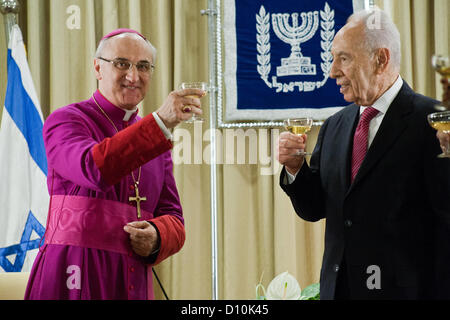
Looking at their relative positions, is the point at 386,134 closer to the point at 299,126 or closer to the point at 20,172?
the point at 299,126

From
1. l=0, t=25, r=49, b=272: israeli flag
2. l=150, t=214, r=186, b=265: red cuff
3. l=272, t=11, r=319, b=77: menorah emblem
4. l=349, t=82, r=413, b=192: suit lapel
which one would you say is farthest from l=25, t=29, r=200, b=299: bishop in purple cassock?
l=272, t=11, r=319, b=77: menorah emblem

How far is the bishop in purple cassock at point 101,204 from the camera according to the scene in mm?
1908

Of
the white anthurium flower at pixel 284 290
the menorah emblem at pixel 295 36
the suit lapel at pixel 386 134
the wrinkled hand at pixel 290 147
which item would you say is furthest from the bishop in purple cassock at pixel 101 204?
the menorah emblem at pixel 295 36

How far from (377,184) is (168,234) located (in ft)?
2.53

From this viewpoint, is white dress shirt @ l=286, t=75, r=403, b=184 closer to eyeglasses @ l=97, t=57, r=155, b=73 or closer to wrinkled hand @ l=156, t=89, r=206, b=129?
wrinkled hand @ l=156, t=89, r=206, b=129

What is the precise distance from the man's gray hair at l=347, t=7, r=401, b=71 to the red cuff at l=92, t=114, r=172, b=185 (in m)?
0.87

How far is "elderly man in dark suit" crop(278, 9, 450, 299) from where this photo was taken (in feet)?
6.42

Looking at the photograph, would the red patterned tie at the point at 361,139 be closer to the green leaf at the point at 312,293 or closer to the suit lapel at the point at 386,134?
the suit lapel at the point at 386,134

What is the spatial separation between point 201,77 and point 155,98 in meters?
0.33

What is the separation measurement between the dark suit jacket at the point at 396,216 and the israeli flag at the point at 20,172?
1.82 m

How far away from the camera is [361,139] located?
2.15 m

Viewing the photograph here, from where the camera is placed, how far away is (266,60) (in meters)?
3.73
